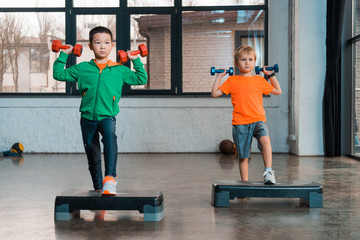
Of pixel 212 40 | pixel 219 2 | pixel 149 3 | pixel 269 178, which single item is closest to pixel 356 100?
pixel 212 40

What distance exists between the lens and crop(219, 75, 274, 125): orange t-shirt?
3730 mm

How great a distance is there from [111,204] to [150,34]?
206 inches

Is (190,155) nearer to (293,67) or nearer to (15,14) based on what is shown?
(293,67)

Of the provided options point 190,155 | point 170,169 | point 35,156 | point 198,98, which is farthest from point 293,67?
point 35,156

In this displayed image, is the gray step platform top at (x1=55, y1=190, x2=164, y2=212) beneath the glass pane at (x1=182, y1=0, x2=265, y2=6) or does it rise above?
beneath

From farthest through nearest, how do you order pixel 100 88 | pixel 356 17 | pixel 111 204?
1. pixel 356 17
2. pixel 100 88
3. pixel 111 204

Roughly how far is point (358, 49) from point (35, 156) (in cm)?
518

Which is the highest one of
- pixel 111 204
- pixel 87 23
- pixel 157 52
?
pixel 87 23

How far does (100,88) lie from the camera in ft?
10.5

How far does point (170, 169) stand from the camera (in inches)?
223

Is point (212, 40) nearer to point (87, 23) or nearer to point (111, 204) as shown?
point (87, 23)

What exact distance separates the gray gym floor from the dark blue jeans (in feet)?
1.03

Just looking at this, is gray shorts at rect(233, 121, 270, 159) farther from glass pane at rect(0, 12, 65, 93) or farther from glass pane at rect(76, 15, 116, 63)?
glass pane at rect(0, 12, 65, 93)

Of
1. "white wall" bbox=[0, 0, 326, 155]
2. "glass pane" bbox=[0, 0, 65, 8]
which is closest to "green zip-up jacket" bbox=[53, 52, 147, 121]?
"white wall" bbox=[0, 0, 326, 155]
